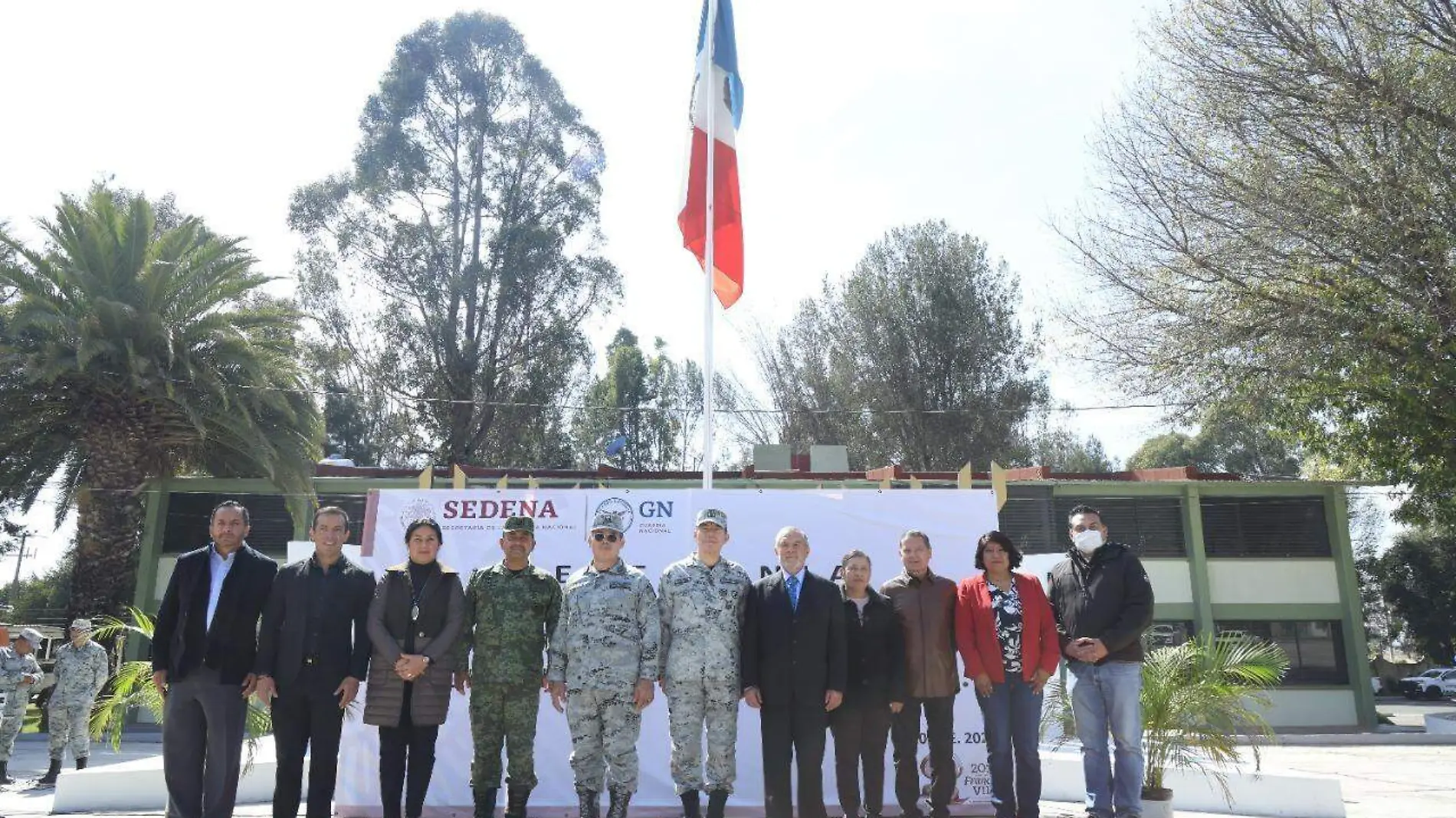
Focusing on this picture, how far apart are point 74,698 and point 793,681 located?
8711 millimetres

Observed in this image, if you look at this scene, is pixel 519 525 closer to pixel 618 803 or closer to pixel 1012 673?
pixel 618 803

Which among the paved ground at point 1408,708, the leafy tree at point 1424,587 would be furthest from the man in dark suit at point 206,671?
the leafy tree at point 1424,587

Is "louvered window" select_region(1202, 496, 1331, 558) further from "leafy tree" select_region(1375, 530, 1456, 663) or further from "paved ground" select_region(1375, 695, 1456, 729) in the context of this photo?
"leafy tree" select_region(1375, 530, 1456, 663)

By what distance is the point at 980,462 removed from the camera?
2781 cm

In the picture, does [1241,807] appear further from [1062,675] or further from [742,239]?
[742,239]

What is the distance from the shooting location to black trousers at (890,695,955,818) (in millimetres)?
5508

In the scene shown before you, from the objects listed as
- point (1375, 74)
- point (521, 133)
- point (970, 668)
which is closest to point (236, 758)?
point (970, 668)

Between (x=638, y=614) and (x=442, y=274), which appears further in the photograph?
(x=442, y=274)

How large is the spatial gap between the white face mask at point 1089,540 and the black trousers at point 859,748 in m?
1.60

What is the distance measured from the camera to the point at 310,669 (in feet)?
16.9

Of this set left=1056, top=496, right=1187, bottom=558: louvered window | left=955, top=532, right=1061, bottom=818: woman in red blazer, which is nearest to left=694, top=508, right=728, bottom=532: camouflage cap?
left=955, top=532, right=1061, bottom=818: woman in red blazer

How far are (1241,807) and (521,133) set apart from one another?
1080 inches

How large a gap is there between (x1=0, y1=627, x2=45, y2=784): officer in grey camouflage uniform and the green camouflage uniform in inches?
288

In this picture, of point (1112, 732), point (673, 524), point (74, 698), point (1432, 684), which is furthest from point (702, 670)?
point (1432, 684)
